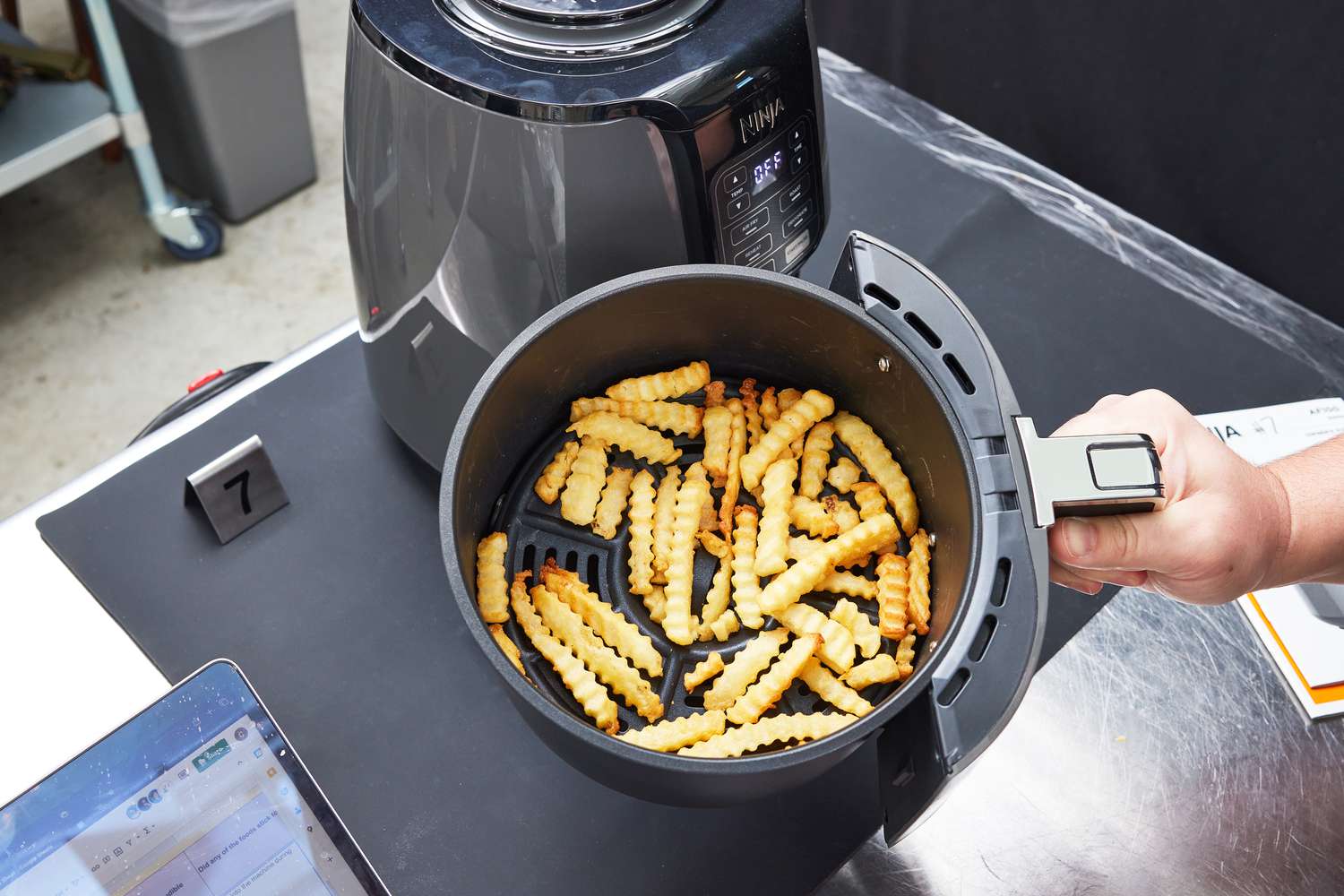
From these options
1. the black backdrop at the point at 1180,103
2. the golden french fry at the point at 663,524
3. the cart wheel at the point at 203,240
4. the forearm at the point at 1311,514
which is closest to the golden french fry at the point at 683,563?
the golden french fry at the point at 663,524

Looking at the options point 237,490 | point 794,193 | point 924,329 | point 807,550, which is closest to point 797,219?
point 794,193

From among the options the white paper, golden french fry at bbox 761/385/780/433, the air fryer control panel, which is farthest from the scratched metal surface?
the air fryer control panel

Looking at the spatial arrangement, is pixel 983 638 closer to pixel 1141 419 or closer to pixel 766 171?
pixel 1141 419

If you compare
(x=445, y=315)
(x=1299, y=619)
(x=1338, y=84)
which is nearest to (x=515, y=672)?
(x=445, y=315)

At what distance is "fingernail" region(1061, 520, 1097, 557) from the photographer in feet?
2.42

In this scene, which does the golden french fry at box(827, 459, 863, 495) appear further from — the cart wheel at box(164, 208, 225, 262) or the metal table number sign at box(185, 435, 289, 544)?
the cart wheel at box(164, 208, 225, 262)

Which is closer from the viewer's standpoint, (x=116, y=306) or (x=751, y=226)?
(x=751, y=226)

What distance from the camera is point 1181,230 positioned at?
162cm

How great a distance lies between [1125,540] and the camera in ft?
2.46

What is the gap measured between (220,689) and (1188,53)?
142 cm

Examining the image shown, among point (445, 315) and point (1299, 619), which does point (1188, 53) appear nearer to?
point (1299, 619)

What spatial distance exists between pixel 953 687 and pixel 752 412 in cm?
30

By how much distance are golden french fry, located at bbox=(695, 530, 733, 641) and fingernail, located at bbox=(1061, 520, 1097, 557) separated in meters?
0.24

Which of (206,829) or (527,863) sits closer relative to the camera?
(206,829)
